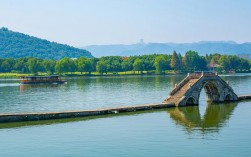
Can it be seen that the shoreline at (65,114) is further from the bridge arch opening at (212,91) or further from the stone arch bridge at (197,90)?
the bridge arch opening at (212,91)

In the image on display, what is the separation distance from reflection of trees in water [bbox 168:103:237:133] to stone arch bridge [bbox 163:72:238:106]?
2.38 m

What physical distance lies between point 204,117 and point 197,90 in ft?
42.0

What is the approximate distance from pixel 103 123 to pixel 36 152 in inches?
675

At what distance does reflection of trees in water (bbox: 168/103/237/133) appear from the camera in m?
56.1

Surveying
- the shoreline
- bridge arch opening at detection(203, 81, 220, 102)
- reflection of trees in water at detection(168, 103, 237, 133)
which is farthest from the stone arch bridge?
the shoreline

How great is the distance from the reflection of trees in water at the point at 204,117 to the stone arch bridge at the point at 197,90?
2.38 meters

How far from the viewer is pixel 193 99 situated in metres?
76.2

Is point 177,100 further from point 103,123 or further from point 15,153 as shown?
point 15,153

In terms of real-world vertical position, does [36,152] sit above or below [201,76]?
below

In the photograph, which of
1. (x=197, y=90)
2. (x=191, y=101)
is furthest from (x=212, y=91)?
A: (x=191, y=101)

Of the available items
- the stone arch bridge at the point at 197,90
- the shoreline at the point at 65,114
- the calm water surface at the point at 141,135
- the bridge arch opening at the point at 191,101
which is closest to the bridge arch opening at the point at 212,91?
the stone arch bridge at the point at 197,90

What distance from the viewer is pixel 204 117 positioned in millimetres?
64125

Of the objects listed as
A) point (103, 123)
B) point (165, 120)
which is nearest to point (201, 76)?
point (165, 120)

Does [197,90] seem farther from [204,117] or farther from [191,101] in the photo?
[204,117]
